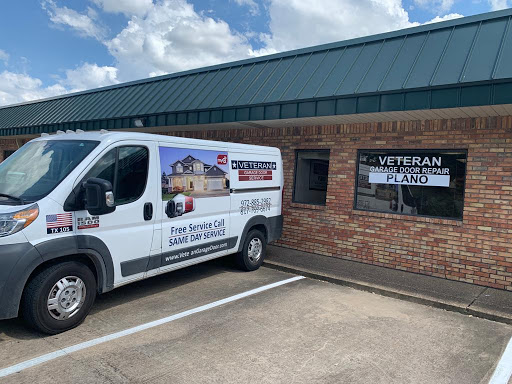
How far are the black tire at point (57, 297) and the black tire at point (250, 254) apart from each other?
291cm

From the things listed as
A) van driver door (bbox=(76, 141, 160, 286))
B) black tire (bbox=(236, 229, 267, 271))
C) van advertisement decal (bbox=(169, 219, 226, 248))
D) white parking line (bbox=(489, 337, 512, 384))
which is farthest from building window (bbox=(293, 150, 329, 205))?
white parking line (bbox=(489, 337, 512, 384))

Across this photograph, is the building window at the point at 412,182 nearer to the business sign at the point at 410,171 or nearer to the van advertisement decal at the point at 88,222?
the business sign at the point at 410,171

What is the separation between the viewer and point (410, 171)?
7.33 metres

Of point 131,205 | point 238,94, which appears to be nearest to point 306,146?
point 238,94

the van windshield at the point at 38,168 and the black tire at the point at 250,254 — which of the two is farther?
the black tire at the point at 250,254

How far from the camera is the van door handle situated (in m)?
5.03

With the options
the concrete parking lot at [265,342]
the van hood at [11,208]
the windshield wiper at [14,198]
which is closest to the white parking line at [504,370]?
the concrete parking lot at [265,342]

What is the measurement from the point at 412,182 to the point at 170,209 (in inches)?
176

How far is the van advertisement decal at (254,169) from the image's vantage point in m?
6.72

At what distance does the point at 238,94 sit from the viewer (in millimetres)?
8789

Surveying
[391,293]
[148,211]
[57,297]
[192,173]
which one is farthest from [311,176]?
[57,297]

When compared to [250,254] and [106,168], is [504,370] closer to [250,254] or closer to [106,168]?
[250,254]

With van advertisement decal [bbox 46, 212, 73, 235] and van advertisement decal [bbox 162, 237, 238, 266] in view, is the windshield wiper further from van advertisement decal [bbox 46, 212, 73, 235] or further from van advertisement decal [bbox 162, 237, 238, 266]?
van advertisement decal [bbox 162, 237, 238, 266]

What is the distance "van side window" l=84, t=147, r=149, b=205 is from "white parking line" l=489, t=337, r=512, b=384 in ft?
13.9
